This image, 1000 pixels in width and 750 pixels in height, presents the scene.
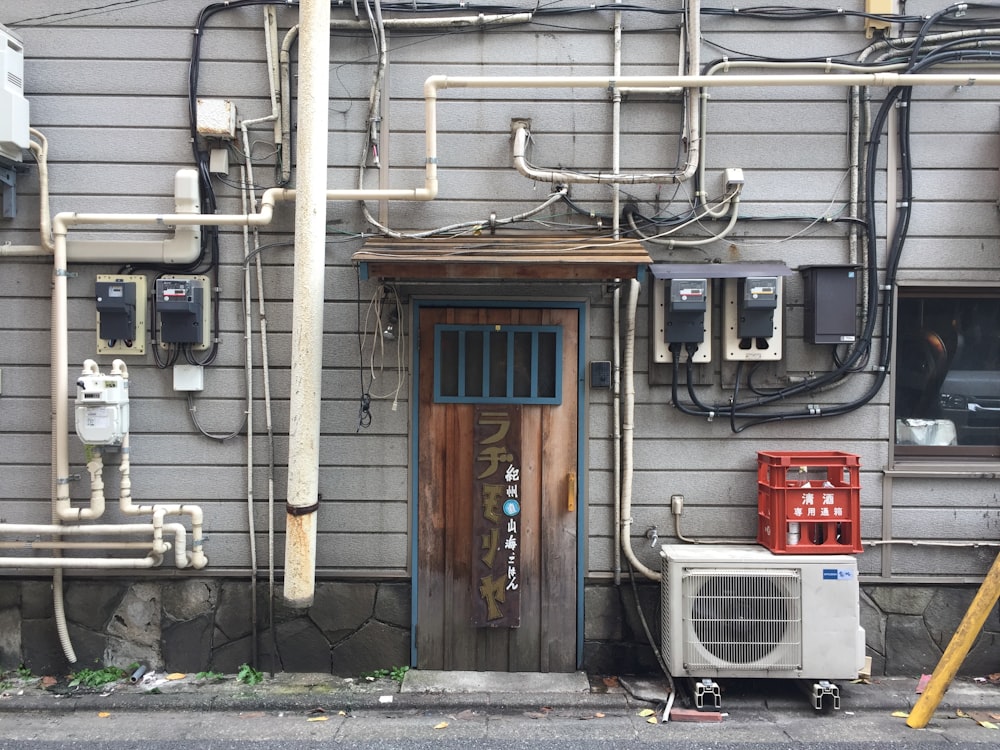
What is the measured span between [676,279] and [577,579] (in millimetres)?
2257

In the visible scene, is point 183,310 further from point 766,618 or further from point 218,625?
point 766,618

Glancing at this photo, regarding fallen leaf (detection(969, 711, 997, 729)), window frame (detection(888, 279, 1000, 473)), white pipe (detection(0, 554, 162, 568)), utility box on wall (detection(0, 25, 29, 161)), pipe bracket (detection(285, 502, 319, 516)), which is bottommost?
fallen leaf (detection(969, 711, 997, 729))

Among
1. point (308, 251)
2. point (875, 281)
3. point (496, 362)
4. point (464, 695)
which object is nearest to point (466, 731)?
point (464, 695)

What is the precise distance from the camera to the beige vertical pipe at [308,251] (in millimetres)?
4152

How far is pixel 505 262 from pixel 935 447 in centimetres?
357

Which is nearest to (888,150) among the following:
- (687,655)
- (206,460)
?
(687,655)

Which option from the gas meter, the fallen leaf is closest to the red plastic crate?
the fallen leaf

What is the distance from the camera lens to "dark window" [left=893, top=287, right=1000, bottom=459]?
4.94m

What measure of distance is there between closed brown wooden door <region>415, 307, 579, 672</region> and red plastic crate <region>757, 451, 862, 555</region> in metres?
1.37

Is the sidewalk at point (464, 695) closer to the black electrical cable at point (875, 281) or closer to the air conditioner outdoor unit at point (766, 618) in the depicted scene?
the air conditioner outdoor unit at point (766, 618)

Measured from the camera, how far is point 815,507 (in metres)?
4.43

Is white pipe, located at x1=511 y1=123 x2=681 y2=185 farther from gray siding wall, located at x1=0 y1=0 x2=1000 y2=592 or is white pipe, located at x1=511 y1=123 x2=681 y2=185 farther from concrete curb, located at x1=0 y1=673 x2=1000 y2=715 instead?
concrete curb, located at x1=0 y1=673 x2=1000 y2=715

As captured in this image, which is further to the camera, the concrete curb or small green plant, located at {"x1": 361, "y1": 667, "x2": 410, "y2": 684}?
small green plant, located at {"x1": 361, "y1": 667, "x2": 410, "y2": 684}

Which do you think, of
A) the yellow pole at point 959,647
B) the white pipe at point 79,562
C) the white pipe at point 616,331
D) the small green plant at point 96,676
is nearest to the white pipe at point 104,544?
the white pipe at point 79,562
